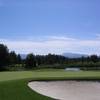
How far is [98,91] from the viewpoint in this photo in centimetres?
1845

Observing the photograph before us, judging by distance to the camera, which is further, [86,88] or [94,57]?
[94,57]

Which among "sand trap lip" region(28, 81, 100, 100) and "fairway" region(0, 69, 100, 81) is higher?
"fairway" region(0, 69, 100, 81)

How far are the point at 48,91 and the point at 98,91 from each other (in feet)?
10.4

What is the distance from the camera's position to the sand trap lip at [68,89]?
16.8m

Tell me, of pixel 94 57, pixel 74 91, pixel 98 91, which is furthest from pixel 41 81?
pixel 94 57

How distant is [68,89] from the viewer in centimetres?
1862

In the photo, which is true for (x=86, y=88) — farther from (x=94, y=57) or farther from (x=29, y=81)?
(x=94, y=57)

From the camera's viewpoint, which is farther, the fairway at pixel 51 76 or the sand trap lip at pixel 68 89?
the fairway at pixel 51 76

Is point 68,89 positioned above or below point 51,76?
below

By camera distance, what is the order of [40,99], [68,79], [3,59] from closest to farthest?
[40,99] → [68,79] → [3,59]

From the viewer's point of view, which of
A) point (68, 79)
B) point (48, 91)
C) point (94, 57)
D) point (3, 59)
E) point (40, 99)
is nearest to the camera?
point (40, 99)

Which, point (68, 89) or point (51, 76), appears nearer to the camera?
point (68, 89)

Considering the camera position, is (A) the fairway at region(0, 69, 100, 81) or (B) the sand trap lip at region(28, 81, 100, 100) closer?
(B) the sand trap lip at region(28, 81, 100, 100)

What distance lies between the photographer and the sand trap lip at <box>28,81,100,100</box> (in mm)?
16822
